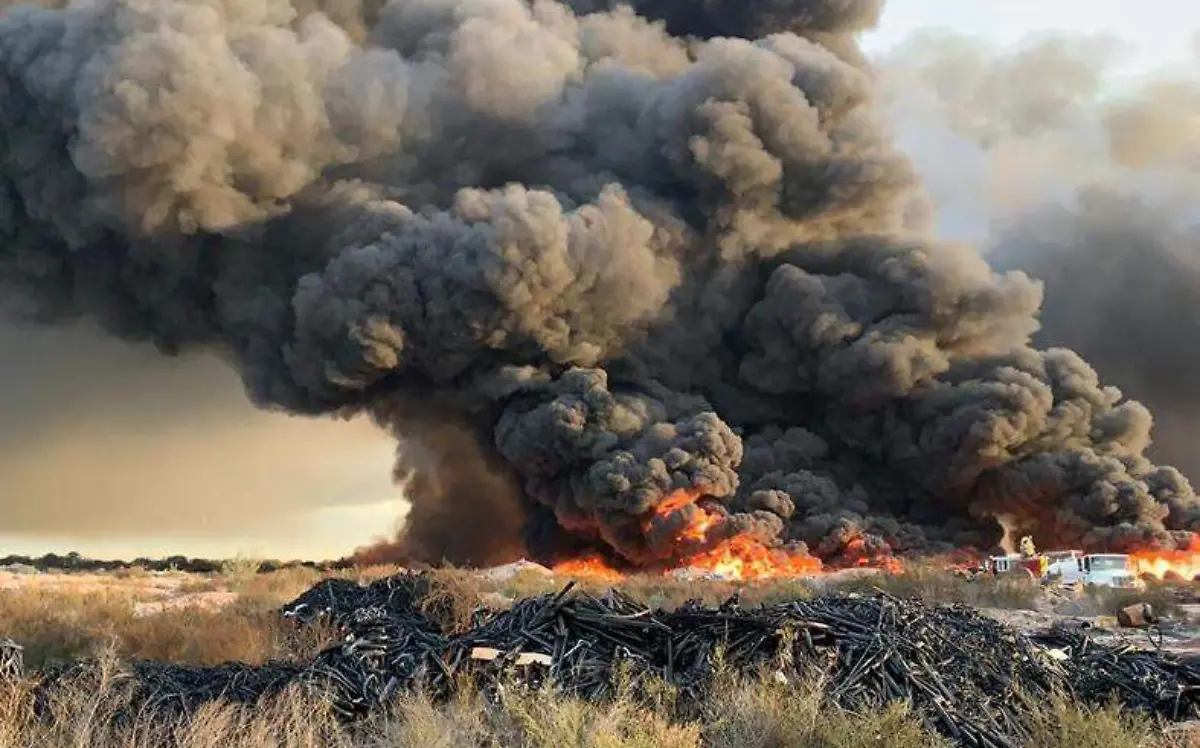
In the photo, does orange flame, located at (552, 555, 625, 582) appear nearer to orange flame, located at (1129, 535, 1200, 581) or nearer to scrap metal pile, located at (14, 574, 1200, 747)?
orange flame, located at (1129, 535, 1200, 581)

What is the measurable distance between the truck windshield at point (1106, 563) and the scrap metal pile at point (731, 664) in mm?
21767

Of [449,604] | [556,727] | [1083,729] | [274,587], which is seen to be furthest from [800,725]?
[274,587]

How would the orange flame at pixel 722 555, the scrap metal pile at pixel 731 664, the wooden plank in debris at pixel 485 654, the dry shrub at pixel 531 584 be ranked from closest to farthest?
the scrap metal pile at pixel 731 664 → the wooden plank in debris at pixel 485 654 → the dry shrub at pixel 531 584 → the orange flame at pixel 722 555

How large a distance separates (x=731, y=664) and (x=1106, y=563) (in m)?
26.6

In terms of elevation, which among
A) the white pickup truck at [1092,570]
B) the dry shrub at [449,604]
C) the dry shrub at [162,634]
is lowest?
the dry shrub at [162,634]

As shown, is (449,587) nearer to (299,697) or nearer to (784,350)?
(299,697)

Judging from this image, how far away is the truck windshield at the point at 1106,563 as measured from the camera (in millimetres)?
32062

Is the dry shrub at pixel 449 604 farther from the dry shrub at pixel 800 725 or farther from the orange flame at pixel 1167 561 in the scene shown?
the orange flame at pixel 1167 561

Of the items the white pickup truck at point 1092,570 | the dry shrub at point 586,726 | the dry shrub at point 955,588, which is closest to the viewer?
the dry shrub at point 586,726

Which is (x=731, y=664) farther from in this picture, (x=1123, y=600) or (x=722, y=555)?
(x=722, y=555)

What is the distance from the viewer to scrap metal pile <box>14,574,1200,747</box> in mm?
9156

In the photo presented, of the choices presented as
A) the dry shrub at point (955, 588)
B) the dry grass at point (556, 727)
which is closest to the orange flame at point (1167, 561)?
the dry shrub at point (955, 588)

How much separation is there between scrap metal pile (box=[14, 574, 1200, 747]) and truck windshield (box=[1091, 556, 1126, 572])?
71.4ft

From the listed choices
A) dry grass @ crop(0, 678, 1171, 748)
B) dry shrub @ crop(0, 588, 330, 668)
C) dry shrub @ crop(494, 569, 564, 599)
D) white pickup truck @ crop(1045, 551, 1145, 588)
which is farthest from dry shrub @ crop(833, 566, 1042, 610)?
dry grass @ crop(0, 678, 1171, 748)
